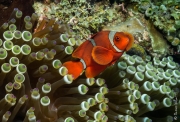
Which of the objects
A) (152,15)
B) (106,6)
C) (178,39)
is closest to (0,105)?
(106,6)

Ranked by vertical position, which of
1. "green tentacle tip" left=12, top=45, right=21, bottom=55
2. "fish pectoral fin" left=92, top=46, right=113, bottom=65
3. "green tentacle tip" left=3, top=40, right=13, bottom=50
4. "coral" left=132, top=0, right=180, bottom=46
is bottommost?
"coral" left=132, top=0, right=180, bottom=46

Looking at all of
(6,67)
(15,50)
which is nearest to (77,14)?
(15,50)

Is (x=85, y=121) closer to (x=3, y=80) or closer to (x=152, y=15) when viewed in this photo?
(x=3, y=80)

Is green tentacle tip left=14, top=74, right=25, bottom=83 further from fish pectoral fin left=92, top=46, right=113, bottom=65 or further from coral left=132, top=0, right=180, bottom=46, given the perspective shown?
coral left=132, top=0, right=180, bottom=46

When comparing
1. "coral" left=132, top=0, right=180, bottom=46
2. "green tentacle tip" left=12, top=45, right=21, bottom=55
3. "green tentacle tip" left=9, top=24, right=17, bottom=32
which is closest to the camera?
"green tentacle tip" left=12, top=45, right=21, bottom=55

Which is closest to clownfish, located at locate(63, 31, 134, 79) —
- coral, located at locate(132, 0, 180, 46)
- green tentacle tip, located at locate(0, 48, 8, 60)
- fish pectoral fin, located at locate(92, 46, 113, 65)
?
fish pectoral fin, located at locate(92, 46, 113, 65)

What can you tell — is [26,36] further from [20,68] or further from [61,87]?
[61,87]
